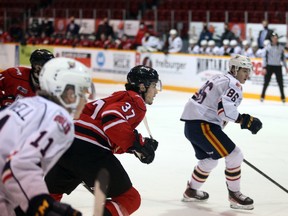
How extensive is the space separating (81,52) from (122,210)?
14897 mm

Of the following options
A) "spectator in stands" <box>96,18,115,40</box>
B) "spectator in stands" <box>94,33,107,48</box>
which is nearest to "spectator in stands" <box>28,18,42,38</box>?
"spectator in stands" <box>96,18,115,40</box>

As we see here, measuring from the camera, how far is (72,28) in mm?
20094

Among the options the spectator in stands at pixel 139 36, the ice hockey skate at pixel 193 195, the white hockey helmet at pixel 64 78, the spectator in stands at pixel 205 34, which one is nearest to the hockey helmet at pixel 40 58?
the ice hockey skate at pixel 193 195

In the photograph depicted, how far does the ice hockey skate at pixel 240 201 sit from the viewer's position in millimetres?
5551

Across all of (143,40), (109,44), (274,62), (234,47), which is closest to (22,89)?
(274,62)

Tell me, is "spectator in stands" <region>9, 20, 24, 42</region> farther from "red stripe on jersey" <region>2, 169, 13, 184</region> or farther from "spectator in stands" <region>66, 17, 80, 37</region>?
"red stripe on jersey" <region>2, 169, 13, 184</region>

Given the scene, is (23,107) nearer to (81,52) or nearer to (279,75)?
(279,75)

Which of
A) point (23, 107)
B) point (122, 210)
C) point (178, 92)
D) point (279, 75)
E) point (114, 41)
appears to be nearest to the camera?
point (23, 107)

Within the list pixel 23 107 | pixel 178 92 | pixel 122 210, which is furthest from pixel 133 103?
pixel 178 92

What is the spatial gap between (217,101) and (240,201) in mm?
802

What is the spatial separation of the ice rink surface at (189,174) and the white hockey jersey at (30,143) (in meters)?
2.63

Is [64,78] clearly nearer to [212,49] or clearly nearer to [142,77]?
[142,77]

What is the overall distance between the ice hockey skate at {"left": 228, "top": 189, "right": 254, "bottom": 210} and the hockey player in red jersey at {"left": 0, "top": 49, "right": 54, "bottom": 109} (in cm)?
175

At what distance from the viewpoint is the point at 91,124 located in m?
4.14
